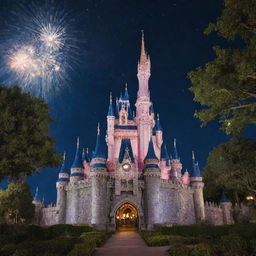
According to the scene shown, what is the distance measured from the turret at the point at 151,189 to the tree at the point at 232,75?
27084 mm

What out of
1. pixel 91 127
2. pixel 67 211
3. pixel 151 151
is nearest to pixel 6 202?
pixel 67 211

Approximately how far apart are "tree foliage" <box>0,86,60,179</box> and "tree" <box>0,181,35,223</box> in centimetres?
3003

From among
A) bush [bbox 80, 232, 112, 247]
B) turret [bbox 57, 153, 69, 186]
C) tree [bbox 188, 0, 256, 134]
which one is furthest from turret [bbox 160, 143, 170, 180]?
tree [bbox 188, 0, 256, 134]

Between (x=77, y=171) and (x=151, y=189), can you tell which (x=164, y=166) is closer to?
(x=151, y=189)

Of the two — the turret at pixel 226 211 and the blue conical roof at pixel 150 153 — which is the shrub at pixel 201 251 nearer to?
the blue conical roof at pixel 150 153

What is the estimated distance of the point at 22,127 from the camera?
2338 cm

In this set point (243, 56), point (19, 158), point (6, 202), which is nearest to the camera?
point (243, 56)

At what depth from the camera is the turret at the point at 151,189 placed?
4481 cm

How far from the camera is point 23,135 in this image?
76.6ft

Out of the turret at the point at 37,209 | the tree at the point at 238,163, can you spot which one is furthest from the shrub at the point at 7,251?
the turret at the point at 37,209

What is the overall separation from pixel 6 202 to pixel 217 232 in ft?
132

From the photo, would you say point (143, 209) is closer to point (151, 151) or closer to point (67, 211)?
point (151, 151)

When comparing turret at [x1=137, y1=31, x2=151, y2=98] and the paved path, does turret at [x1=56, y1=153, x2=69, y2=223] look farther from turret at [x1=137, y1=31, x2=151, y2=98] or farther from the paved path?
the paved path

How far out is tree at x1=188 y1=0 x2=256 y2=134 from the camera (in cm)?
1727
